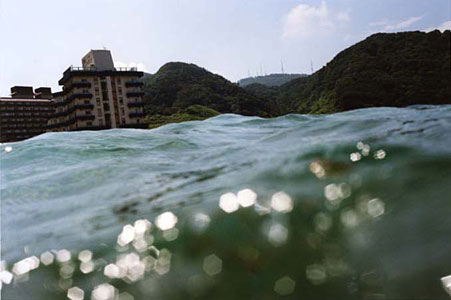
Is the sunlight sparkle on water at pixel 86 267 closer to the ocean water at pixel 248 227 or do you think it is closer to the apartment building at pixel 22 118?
the ocean water at pixel 248 227

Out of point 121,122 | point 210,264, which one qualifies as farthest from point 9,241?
point 121,122

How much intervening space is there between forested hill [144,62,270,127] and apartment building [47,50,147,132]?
1363cm

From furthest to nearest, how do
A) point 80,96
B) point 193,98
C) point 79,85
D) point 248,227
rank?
1. point 193,98
2. point 79,85
3. point 80,96
4. point 248,227

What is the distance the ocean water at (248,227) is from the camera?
2396mm

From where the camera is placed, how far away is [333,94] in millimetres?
80000

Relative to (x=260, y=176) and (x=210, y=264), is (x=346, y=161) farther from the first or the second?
(x=210, y=264)

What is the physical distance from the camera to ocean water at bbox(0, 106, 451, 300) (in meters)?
2.40

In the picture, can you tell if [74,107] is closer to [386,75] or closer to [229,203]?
[229,203]

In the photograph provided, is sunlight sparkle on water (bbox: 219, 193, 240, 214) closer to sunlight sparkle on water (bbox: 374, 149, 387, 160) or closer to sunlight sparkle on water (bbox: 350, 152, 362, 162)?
sunlight sparkle on water (bbox: 350, 152, 362, 162)

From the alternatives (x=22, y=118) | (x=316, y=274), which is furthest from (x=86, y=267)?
(x=22, y=118)

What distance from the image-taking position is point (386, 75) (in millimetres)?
73875

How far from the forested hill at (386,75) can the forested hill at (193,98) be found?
16963mm

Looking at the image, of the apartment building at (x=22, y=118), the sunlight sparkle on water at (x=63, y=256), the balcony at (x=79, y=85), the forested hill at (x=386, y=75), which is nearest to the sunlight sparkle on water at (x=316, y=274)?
the sunlight sparkle on water at (x=63, y=256)

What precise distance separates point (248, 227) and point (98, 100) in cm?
6521
